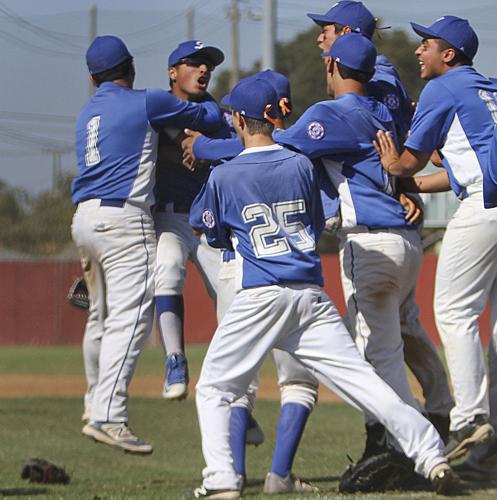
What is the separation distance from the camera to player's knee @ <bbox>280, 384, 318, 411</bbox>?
22.3 ft

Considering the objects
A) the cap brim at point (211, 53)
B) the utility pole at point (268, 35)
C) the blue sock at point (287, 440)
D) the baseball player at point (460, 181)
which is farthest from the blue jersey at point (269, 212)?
the utility pole at point (268, 35)

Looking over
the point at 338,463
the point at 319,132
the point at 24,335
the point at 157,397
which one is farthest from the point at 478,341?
the point at 24,335

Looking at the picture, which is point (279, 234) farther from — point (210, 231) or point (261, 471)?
Result: point (261, 471)

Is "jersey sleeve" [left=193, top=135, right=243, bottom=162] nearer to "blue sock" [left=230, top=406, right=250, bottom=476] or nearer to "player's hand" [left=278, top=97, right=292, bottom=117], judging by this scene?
"player's hand" [left=278, top=97, right=292, bottom=117]

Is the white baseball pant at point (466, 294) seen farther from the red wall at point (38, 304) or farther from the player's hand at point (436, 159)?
the red wall at point (38, 304)

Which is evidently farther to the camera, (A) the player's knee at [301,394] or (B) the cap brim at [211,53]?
(B) the cap brim at [211,53]

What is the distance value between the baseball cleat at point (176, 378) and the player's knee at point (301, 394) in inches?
28.6

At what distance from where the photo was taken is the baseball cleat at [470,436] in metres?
6.59

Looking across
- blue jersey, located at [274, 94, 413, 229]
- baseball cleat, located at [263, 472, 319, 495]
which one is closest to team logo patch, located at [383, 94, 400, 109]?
blue jersey, located at [274, 94, 413, 229]

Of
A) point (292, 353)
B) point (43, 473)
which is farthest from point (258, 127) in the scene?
point (43, 473)

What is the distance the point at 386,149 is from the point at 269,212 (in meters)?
0.97

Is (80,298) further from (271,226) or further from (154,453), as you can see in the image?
(271,226)

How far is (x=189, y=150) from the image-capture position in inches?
291

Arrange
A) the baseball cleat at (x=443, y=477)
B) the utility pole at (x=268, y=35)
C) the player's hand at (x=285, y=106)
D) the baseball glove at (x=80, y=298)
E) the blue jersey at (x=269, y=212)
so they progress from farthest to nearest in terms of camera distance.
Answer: the utility pole at (x=268, y=35), the baseball glove at (x=80, y=298), the player's hand at (x=285, y=106), the blue jersey at (x=269, y=212), the baseball cleat at (x=443, y=477)
